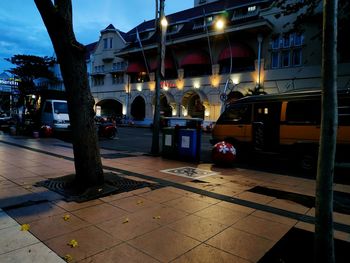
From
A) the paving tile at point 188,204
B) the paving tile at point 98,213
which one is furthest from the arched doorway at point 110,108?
the paving tile at point 98,213

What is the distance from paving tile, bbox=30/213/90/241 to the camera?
3.73 m

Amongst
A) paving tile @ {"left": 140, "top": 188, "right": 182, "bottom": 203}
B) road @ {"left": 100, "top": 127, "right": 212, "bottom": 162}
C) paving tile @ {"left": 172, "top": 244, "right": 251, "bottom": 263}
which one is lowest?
paving tile @ {"left": 172, "top": 244, "right": 251, "bottom": 263}

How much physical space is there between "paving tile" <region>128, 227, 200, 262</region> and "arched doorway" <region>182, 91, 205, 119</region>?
28336 mm

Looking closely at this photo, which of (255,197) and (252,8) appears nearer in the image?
(255,197)

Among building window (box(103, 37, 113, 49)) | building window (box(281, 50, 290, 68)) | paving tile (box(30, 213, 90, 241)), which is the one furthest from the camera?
building window (box(103, 37, 113, 49))

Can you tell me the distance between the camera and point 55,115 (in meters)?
17.8

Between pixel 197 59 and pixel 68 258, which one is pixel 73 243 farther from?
pixel 197 59

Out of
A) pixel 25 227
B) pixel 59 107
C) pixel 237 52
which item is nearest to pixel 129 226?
pixel 25 227

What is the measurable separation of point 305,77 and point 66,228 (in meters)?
24.4

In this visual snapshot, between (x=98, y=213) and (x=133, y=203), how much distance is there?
29.1 inches

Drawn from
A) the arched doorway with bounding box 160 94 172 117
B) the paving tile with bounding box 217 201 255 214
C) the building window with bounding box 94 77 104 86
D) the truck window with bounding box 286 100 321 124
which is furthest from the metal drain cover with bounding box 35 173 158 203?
the building window with bounding box 94 77 104 86

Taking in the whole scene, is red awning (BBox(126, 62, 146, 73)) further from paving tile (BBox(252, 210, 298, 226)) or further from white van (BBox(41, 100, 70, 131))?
paving tile (BBox(252, 210, 298, 226))

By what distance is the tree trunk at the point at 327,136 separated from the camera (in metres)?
2.63

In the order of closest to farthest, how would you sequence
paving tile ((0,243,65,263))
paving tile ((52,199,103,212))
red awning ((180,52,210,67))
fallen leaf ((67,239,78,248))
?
paving tile ((0,243,65,263)) < fallen leaf ((67,239,78,248)) < paving tile ((52,199,103,212)) < red awning ((180,52,210,67))
